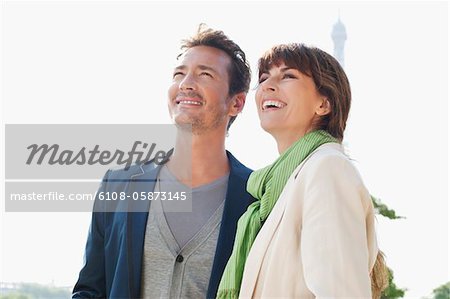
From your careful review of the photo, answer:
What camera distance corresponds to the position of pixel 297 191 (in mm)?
2930

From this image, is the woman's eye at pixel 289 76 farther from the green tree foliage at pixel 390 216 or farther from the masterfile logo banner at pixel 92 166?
the green tree foliage at pixel 390 216

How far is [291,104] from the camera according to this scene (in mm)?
3131

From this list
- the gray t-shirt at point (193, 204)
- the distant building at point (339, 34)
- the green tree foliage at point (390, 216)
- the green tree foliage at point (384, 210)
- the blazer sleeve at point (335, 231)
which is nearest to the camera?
the blazer sleeve at point (335, 231)

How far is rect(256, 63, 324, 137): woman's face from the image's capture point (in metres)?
3.12

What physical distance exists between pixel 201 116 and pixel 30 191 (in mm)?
2332

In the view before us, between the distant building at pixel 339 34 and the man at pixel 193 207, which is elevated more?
the distant building at pixel 339 34

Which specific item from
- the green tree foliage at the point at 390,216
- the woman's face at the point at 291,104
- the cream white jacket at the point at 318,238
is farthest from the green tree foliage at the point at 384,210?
the cream white jacket at the point at 318,238

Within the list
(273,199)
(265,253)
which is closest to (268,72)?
(273,199)

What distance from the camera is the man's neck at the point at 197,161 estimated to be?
4127mm

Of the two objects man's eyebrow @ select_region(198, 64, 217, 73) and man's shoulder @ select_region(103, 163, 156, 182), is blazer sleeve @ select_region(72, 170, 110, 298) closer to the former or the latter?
man's shoulder @ select_region(103, 163, 156, 182)

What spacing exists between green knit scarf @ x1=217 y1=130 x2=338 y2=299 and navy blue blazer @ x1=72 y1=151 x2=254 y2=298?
1.96 ft

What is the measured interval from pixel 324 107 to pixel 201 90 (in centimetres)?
98

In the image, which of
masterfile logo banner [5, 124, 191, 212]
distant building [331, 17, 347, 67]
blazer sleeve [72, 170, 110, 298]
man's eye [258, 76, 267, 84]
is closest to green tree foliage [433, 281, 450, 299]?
masterfile logo banner [5, 124, 191, 212]

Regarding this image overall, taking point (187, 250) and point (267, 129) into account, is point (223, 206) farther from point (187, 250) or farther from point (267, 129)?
point (267, 129)
